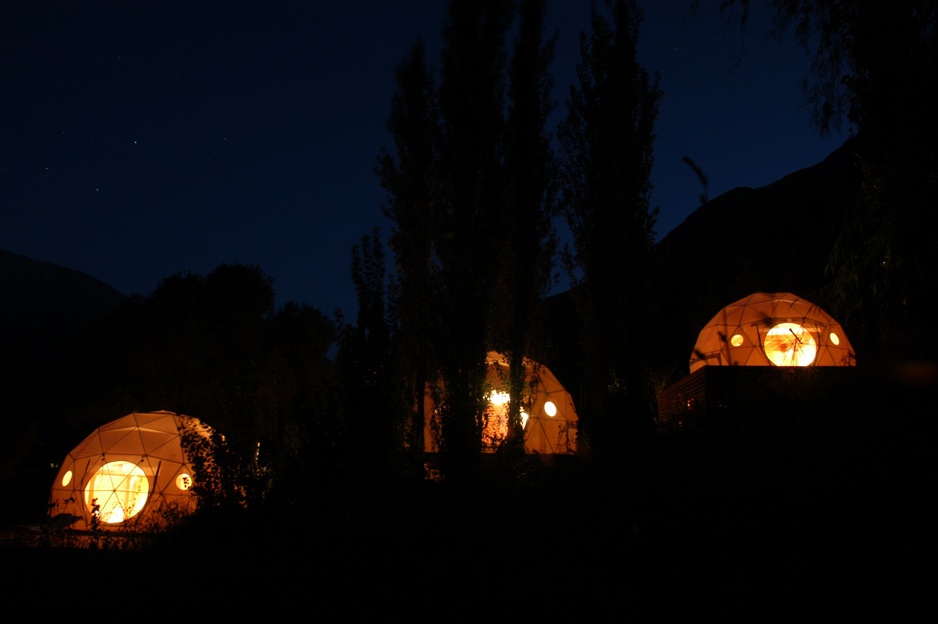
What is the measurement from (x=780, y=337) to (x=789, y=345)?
0.52 ft

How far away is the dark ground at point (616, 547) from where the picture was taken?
162 inches

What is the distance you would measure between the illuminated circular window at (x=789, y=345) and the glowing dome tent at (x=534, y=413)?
118 inches

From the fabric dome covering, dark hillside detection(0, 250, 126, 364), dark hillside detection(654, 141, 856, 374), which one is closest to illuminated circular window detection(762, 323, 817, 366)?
the fabric dome covering

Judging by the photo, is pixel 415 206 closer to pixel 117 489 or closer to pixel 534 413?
pixel 534 413

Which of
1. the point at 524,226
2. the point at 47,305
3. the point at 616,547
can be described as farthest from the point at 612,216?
the point at 47,305

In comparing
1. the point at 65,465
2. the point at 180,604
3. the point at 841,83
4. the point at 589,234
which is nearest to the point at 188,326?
the point at 65,465

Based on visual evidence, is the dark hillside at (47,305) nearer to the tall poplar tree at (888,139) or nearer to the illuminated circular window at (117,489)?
the illuminated circular window at (117,489)

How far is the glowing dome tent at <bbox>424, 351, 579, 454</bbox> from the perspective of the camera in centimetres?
969

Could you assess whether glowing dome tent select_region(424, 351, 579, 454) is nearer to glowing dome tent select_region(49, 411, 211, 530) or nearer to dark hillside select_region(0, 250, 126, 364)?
glowing dome tent select_region(49, 411, 211, 530)

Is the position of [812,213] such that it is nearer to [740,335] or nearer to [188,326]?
[740,335]

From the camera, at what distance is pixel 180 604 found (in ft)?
15.8

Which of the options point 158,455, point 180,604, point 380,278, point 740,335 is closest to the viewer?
point 180,604

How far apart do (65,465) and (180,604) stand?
27.0 ft

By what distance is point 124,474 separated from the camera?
11.1m
